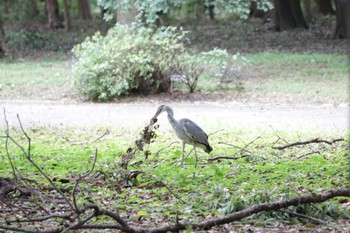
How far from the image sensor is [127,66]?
15797 mm

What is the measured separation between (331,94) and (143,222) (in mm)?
10326

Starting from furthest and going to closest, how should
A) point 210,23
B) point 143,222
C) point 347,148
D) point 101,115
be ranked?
point 210,23
point 101,115
point 347,148
point 143,222

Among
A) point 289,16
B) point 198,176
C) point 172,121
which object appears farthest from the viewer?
point 289,16

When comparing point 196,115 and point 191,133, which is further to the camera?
point 196,115

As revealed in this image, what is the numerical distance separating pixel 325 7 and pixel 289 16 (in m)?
6.92

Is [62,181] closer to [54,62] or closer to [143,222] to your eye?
[143,222]

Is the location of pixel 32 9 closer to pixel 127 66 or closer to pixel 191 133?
pixel 127 66

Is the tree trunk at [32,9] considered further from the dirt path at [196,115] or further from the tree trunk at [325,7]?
the dirt path at [196,115]

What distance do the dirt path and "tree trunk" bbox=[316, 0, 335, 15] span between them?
2300 cm

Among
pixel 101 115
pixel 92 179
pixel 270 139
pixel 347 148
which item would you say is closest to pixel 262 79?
pixel 101 115

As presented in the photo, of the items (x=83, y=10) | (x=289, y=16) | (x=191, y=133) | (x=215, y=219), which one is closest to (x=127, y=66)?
(x=191, y=133)

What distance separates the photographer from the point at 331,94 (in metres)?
15.9

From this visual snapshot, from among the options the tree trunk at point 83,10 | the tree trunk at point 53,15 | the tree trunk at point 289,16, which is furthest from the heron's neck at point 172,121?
the tree trunk at point 83,10

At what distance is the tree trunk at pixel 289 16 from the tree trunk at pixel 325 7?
19.9 feet
